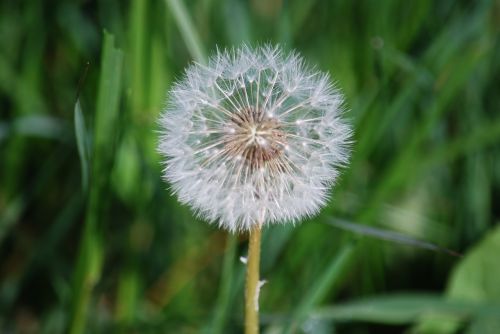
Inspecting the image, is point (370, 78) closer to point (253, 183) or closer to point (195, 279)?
point (195, 279)

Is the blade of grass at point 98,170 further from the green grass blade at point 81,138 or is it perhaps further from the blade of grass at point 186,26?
the blade of grass at point 186,26

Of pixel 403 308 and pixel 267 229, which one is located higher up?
pixel 267 229

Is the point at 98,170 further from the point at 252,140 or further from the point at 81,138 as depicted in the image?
the point at 252,140

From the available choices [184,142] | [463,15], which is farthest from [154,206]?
[463,15]

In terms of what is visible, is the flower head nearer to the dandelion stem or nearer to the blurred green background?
the dandelion stem

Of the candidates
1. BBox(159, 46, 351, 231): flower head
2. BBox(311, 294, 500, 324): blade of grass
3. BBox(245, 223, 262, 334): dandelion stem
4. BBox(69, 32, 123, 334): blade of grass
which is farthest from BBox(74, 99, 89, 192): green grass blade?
BBox(311, 294, 500, 324): blade of grass

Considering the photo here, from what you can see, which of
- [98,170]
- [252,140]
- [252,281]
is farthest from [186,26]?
[252,281]

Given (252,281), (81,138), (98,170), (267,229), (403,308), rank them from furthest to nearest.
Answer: (403,308) < (267,229) < (98,170) < (81,138) < (252,281)
